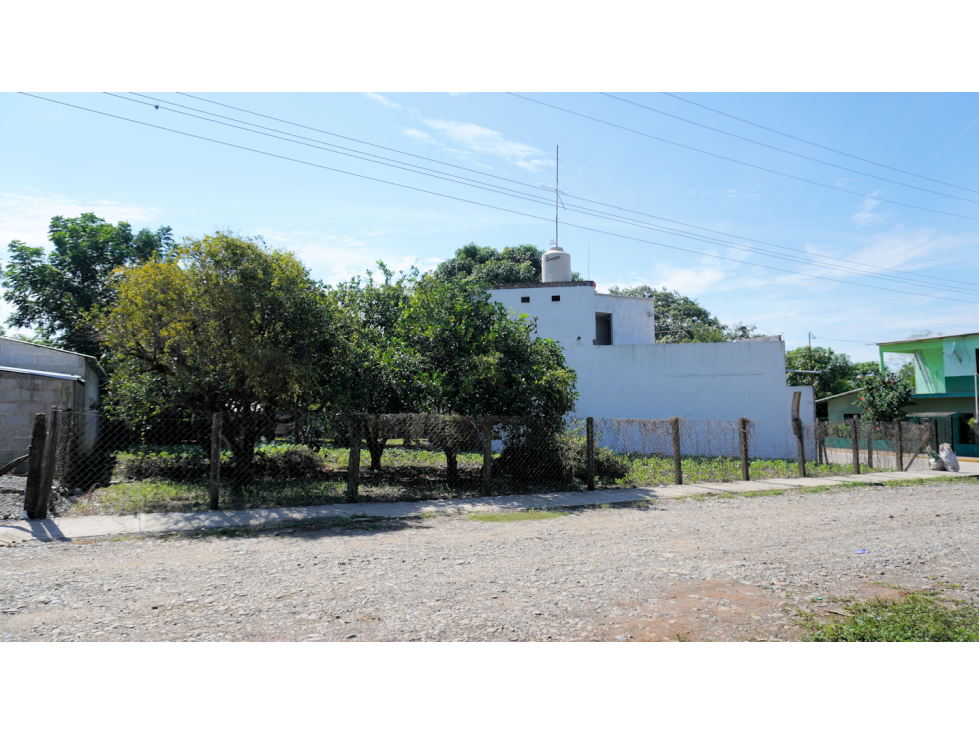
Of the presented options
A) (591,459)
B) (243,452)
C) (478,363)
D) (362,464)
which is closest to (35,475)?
(243,452)

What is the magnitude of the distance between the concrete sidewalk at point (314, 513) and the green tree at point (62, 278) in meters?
21.4

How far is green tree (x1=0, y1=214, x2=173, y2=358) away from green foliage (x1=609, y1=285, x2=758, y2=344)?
134 ft

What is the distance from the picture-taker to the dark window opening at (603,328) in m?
32.3

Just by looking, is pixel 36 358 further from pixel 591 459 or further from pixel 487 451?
pixel 591 459

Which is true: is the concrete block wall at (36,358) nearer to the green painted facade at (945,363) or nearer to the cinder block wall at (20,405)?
the cinder block wall at (20,405)

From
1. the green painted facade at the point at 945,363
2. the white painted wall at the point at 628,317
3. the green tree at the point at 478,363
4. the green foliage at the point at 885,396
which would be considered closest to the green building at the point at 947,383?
the green painted facade at the point at 945,363

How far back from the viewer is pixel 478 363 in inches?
502

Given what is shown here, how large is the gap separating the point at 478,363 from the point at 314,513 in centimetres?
488

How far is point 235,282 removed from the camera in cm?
1043

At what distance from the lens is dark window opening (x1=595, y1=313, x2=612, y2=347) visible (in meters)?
32.3

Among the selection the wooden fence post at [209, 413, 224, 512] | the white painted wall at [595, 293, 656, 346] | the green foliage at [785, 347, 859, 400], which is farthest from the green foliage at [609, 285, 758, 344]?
the wooden fence post at [209, 413, 224, 512]
